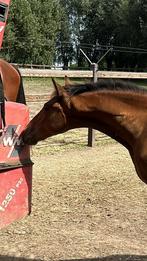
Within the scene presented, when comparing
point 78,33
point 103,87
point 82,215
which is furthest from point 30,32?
point 103,87

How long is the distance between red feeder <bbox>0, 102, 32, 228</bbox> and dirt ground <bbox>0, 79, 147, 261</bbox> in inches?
7.3

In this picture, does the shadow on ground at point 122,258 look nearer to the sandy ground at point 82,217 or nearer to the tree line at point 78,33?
the sandy ground at point 82,217

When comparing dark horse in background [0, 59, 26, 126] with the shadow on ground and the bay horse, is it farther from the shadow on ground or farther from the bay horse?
the shadow on ground

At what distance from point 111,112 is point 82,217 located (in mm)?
1789

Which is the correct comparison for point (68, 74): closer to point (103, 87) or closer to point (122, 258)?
point (103, 87)

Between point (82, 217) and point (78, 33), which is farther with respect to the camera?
point (78, 33)

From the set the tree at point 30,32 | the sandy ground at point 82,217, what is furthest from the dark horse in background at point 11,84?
the tree at point 30,32

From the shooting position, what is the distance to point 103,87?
12.7 feet

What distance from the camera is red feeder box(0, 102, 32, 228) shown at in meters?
4.64

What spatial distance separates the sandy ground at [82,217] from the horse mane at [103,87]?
1.47 metres

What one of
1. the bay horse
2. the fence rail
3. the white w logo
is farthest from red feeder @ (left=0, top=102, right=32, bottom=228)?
the fence rail

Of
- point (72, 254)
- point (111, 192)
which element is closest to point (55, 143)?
point (111, 192)

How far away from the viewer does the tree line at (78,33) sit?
1495 inches

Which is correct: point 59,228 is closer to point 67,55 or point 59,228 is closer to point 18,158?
point 18,158
